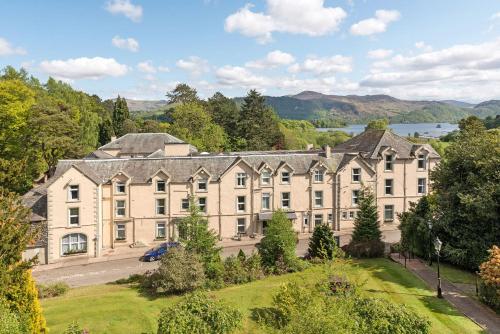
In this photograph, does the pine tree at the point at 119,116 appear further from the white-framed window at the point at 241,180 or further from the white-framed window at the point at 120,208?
the white-framed window at the point at 241,180

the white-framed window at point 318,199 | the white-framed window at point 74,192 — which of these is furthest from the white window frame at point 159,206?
the white-framed window at point 318,199

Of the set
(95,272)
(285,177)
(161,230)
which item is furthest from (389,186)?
(95,272)

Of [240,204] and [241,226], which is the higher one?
[240,204]

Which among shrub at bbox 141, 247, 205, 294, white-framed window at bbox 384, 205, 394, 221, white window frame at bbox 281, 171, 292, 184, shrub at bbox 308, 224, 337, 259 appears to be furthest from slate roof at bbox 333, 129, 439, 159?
shrub at bbox 141, 247, 205, 294

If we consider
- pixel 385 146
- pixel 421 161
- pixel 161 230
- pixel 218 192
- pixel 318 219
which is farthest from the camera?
pixel 421 161

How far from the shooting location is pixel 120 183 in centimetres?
4600

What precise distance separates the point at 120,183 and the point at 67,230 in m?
7.88

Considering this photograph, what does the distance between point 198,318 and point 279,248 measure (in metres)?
14.5

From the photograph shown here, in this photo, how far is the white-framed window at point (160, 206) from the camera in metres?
47.0

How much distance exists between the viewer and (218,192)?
4803 centimetres

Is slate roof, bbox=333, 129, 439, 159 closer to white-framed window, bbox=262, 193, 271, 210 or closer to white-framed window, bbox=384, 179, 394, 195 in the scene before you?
white-framed window, bbox=384, 179, 394, 195

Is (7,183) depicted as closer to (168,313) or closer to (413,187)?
(168,313)

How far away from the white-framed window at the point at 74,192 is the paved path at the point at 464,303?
114 ft

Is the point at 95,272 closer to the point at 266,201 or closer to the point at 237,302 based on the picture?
the point at 237,302
